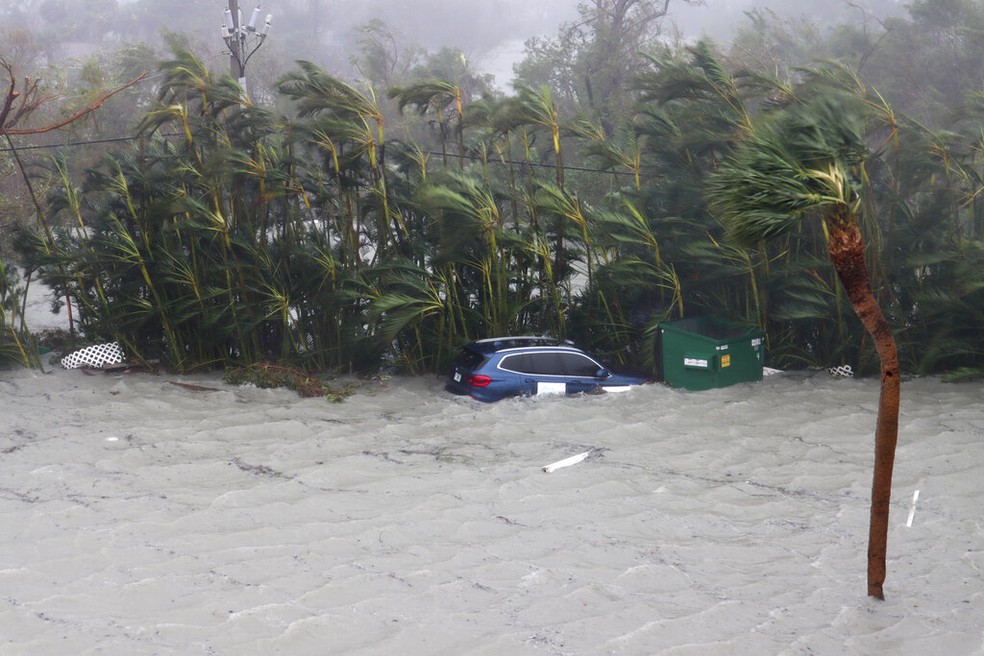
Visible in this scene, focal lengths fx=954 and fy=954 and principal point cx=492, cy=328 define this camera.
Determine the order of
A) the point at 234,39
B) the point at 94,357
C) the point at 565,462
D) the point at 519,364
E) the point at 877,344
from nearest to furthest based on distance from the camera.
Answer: the point at 877,344
the point at 565,462
the point at 519,364
the point at 94,357
the point at 234,39

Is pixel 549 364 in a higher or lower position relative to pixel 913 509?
higher

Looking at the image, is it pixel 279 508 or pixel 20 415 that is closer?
pixel 279 508

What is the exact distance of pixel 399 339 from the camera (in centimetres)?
1598

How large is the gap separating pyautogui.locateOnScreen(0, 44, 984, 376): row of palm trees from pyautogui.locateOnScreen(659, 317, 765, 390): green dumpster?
607mm

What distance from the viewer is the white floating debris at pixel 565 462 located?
34.3 feet

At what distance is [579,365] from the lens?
554 inches

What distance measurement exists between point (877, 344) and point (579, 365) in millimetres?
8140

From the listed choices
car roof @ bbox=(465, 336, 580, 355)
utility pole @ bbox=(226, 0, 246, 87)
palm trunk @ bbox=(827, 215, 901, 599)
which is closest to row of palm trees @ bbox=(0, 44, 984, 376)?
car roof @ bbox=(465, 336, 580, 355)

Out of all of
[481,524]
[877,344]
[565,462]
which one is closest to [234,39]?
[565,462]

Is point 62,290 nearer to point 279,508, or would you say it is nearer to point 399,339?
point 399,339

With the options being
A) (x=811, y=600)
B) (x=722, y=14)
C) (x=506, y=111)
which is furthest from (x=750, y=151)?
(x=722, y=14)

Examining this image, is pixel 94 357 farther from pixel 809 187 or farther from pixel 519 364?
pixel 809 187

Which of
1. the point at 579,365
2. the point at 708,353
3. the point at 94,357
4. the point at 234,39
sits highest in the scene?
the point at 234,39

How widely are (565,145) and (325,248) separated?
22.3 meters
